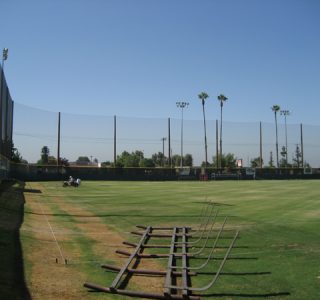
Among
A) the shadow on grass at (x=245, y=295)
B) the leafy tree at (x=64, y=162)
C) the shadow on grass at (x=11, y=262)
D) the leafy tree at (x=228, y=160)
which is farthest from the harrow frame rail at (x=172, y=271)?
the leafy tree at (x=228, y=160)

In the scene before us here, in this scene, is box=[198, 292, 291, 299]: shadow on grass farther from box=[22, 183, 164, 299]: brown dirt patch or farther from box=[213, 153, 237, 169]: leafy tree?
box=[213, 153, 237, 169]: leafy tree

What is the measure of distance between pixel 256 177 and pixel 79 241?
74.7 meters

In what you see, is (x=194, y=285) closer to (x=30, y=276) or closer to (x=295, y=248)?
(x=30, y=276)

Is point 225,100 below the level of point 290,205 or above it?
above

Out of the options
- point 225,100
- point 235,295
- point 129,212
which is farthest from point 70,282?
point 225,100

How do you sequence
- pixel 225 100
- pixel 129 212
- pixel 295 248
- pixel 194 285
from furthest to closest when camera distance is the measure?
1. pixel 225 100
2. pixel 129 212
3. pixel 295 248
4. pixel 194 285

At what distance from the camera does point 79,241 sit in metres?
12.7

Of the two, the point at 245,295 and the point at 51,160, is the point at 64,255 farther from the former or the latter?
the point at 51,160

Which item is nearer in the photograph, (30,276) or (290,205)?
(30,276)

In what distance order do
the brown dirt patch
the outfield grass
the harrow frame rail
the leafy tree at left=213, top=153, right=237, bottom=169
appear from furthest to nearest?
the leafy tree at left=213, top=153, right=237, bottom=169 → the outfield grass → the brown dirt patch → the harrow frame rail

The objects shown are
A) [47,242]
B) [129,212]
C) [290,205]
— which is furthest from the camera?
[290,205]

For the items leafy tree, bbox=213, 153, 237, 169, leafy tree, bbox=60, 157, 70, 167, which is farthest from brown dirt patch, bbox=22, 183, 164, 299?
leafy tree, bbox=213, 153, 237, 169

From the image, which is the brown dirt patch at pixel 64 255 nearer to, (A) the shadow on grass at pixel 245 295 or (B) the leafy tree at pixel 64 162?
(A) the shadow on grass at pixel 245 295

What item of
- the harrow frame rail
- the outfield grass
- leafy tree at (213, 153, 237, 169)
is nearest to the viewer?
the harrow frame rail
